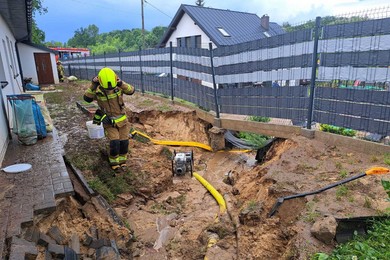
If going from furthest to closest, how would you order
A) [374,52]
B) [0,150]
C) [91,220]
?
[0,150]
[374,52]
[91,220]

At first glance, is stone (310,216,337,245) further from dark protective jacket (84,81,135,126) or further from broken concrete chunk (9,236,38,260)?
dark protective jacket (84,81,135,126)

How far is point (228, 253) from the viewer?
3.49 m

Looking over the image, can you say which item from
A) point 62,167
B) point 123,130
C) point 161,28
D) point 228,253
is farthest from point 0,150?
point 161,28

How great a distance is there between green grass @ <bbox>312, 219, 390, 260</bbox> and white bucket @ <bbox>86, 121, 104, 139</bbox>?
5364 mm

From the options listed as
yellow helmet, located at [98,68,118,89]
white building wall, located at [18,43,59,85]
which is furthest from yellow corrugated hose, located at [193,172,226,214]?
white building wall, located at [18,43,59,85]

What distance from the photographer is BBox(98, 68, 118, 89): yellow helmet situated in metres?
5.14

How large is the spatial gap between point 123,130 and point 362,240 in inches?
176

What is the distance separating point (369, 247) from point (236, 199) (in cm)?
250

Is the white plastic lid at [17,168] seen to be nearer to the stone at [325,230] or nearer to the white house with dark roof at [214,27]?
the stone at [325,230]

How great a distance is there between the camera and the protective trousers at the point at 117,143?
18.0 feet

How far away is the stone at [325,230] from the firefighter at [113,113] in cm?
390

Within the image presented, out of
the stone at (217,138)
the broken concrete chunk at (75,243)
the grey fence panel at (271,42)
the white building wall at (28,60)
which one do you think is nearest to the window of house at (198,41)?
the white building wall at (28,60)

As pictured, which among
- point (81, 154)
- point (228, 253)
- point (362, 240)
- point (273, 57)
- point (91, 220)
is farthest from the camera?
point (273, 57)

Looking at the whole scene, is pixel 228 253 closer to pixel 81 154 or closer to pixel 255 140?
pixel 81 154
